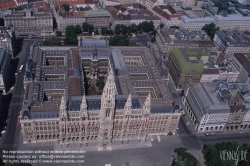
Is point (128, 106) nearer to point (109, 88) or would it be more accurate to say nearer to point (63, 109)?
point (109, 88)

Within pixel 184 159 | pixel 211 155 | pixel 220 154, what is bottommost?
pixel 220 154

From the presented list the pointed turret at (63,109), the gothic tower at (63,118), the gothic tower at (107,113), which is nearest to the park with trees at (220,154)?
the gothic tower at (107,113)

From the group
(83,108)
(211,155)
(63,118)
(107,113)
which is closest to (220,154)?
(211,155)

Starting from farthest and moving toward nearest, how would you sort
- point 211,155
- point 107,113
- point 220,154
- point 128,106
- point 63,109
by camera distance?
point 220,154, point 211,155, point 128,106, point 107,113, point 63,109

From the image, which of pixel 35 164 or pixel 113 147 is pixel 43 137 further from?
pixel 113 147

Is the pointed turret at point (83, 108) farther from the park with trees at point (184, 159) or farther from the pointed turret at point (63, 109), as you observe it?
the park with trees at point (184, 159)

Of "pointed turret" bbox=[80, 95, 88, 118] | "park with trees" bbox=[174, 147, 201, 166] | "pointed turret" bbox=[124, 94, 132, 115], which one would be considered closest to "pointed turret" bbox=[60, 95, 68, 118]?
"pointed turret" bbox=[80, 95, 88, 118]

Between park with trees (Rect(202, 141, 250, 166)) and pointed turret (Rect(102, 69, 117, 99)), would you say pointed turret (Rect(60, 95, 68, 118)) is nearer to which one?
pointed turret (Rect(102, 69, 117, 99))

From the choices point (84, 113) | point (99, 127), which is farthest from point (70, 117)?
point (99, 127)
